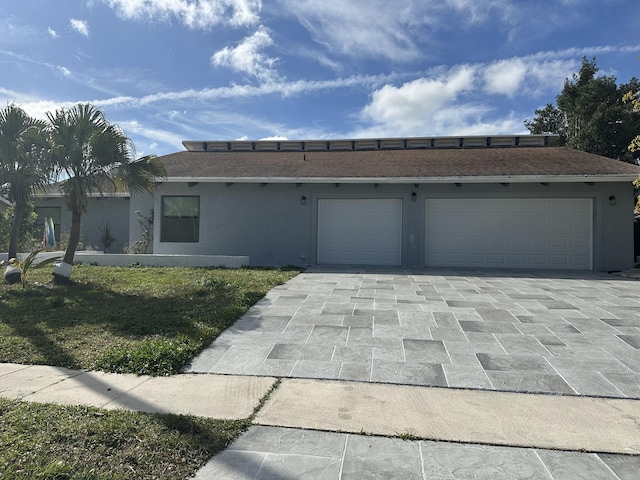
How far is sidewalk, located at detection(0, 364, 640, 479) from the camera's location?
2.56m

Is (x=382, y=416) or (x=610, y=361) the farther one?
(x=610, y=361)

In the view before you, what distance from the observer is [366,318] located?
589 centimetres

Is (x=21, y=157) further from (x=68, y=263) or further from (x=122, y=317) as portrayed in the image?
(x=122, y=317)

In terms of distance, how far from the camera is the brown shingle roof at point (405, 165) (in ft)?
37.5

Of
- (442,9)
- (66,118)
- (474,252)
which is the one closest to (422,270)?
(474,252)

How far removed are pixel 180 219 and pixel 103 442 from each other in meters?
11.3

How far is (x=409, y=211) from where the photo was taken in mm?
12242

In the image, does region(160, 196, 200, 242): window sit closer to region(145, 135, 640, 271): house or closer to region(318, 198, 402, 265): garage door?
region(145, 135, 640, 271): house

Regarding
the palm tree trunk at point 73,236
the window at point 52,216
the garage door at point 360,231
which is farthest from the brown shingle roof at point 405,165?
the window at point 52,216

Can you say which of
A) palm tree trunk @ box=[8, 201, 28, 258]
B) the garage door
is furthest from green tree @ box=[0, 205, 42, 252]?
the garage door

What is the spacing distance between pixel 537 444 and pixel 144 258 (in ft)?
38.5

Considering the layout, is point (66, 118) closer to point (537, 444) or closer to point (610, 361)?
point (537, 444)

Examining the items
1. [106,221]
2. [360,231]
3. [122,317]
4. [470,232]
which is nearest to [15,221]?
[106,221]

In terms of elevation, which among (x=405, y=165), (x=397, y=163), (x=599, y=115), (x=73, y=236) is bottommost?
(x=73, y=236)
